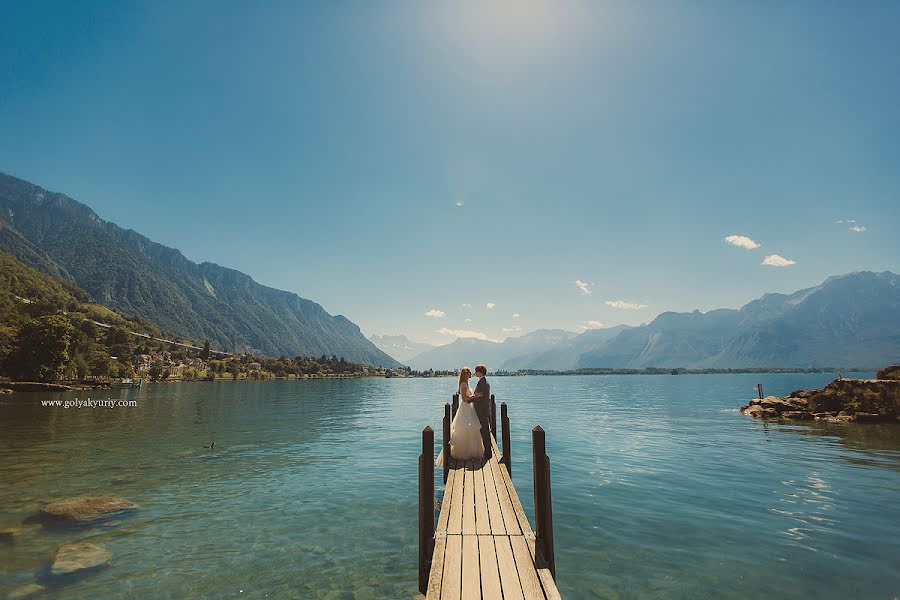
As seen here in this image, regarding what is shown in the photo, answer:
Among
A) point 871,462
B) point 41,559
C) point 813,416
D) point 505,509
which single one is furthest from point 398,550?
point 813,416

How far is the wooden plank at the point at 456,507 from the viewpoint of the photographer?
9.15 meters

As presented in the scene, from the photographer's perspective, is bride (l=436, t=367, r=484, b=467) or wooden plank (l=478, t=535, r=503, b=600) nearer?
wooden plank (l=478, t=535, r=503, b=600)

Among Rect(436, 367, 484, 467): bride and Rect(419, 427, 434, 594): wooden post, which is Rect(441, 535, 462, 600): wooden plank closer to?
Rect(419, 427, 434, 594): wooden post

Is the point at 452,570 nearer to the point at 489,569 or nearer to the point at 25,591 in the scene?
the point at 489,569

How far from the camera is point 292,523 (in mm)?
14414

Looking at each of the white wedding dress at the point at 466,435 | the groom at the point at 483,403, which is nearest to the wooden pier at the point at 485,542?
the white wedding dress at the point at 466,435

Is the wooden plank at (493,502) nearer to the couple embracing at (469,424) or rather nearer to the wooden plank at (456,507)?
the wooden plank at (456,507)

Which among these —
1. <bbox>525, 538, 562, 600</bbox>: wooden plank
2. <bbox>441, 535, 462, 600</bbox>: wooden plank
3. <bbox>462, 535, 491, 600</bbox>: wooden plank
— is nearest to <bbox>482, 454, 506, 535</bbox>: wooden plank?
<bbox>462, 535, 491, 600</bbox>: wooden plank

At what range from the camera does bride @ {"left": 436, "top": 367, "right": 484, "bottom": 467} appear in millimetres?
15734

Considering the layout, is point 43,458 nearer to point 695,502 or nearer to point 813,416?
point 695,502

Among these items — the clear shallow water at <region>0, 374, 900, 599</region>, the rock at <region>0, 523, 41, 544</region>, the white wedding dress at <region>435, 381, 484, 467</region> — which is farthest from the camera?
the white wedding dress at <region>435, 381, 484, 467</region>

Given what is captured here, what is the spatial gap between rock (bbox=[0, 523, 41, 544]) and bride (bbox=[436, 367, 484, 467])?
13611 mm

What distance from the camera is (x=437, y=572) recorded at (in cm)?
715

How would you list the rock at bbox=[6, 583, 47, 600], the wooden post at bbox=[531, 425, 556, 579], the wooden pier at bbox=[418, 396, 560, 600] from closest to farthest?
the wooden pier at bbox=[418, 396, 560, 600] < the wooden post at bbox=[531, 425, 556, 579] < the rock at bbox=[6, 583, 47, 600]
